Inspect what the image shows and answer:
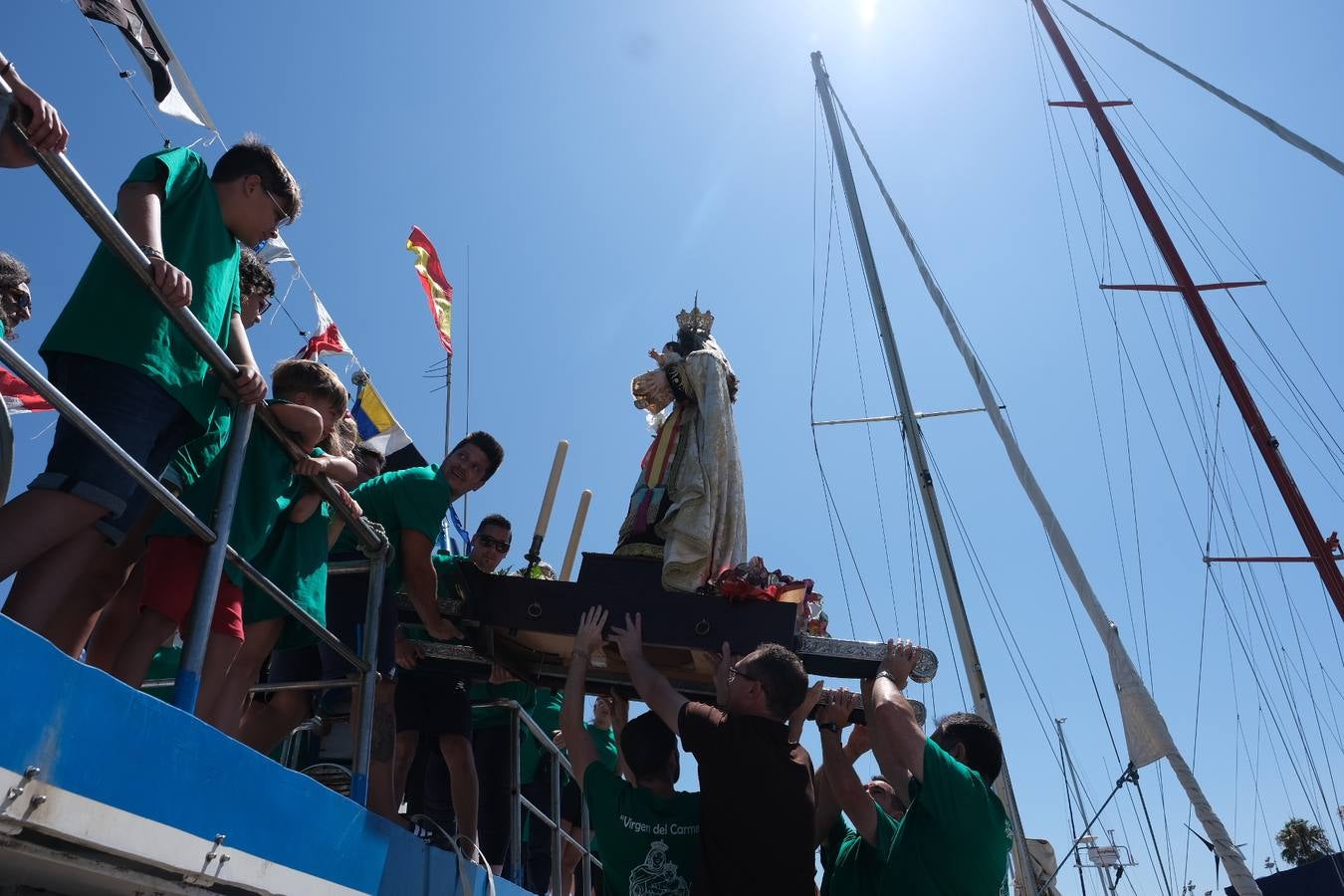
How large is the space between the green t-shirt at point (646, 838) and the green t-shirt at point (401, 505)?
1.46m

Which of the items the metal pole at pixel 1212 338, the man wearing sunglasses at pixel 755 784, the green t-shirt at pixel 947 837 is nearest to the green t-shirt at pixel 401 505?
the man wearing sunglasses at pixel 755 784

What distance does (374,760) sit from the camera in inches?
170

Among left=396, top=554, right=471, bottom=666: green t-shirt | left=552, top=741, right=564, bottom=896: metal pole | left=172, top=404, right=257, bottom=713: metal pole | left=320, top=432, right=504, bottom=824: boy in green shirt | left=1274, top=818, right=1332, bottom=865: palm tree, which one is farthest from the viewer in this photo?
left=1274, top=818, right=1332, bottom=865: palm tree

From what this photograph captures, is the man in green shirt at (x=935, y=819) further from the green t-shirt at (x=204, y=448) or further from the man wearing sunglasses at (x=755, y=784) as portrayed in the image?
the green t-shirt at (x=204, y=448)

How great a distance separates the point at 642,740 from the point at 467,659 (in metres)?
1.44

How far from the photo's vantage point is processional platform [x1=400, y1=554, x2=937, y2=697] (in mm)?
4316

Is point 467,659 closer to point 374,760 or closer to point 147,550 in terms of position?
point 374,760

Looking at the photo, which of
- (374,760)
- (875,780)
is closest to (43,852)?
(374,760)

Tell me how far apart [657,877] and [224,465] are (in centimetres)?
190

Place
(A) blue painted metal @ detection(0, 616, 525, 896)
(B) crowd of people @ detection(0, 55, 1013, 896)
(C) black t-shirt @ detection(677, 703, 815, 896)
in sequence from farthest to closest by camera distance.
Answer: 1. (C) black t-shirt @ detection(677, 703, 815, 896)
2. (B) crowd of people @ detection(0, 55, 1013, 896)
3. (A) blue painted metal @ detection(0, 616, 525, 896)

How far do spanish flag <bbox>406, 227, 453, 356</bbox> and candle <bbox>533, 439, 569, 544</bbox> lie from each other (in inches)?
245

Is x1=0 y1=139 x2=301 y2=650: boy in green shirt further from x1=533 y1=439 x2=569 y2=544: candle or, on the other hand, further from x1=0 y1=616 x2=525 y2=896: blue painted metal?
x1=533 y1=439 x2=569 y2=544: candle

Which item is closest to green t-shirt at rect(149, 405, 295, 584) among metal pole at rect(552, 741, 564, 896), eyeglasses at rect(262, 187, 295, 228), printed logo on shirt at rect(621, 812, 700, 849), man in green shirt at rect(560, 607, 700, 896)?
eyeglasses at rect(262, 187, 295, 228)

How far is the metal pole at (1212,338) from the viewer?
14.9 m
